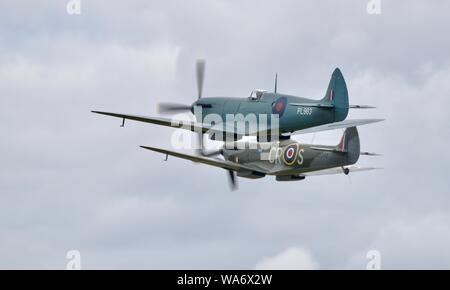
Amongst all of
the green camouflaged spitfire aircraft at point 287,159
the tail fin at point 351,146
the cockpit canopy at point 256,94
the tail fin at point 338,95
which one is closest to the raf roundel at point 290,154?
the green camouflaged spitfire aircraft at point 287,159

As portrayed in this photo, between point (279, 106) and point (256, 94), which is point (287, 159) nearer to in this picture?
point (279, 106)

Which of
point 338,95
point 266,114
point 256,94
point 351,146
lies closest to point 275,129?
point 266,114

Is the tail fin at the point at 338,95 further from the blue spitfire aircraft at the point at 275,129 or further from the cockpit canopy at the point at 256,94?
the cockpit canopy at the point at 256,94

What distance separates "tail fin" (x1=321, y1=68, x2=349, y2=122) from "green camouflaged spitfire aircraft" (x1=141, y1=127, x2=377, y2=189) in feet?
4.48

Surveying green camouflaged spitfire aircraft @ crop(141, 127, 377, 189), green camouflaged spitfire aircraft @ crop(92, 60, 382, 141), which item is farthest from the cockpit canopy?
green camouflaged spitfire aircraft @ crop(141, 127, 377, 189)

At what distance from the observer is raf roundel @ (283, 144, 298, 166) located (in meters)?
54.0

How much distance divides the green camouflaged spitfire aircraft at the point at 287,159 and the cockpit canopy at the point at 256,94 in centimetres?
192

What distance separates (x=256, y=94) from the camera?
2233 inches

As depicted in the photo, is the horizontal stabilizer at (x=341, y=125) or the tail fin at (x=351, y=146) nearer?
the tail fin at (x=351, y=146)

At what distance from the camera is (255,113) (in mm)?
56156

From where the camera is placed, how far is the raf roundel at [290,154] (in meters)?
54.0

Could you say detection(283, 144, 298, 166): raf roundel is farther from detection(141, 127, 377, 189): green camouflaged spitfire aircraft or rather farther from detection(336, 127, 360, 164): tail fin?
detection(336, 127, 360, 164): tail fin
